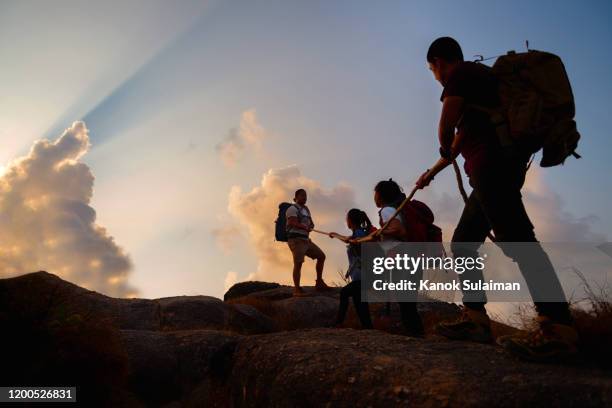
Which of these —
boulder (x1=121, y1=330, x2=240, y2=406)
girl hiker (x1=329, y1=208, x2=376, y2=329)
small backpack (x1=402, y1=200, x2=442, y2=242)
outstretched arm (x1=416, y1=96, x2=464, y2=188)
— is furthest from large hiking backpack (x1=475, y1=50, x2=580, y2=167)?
boulder (x1=121, y1=330, x2=240, y2=406)

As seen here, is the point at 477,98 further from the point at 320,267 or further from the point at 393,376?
the point at 320,267

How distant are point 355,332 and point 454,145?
226 centimetres

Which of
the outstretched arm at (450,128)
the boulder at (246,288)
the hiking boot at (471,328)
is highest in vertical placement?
the boulder at (246,288)

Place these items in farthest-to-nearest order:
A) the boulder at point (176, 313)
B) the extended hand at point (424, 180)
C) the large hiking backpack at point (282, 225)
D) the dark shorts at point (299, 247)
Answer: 1. the large hiking backpack at point (282, 225)
2. the dark shorts at point (299, 247)
3. the boulder at point (176, 313)
4. the extended hand at point (424, 180)

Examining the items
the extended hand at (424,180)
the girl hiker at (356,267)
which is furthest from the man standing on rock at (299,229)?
the extended hand at (424,180)

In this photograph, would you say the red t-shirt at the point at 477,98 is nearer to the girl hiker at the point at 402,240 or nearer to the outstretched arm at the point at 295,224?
the girl hiker at the point at 402,240

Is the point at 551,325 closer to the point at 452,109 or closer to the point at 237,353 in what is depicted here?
the point at 452,109

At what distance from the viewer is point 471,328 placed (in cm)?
396

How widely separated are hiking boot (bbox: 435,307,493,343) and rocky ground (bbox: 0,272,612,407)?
9 centimetres

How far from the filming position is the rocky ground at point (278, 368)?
2.91 m

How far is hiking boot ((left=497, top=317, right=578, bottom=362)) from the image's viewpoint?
3125 millimetres

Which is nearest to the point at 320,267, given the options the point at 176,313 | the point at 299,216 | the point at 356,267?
the point at 299,216

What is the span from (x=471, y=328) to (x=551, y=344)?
856mm

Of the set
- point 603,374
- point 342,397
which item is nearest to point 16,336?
point 342,397
